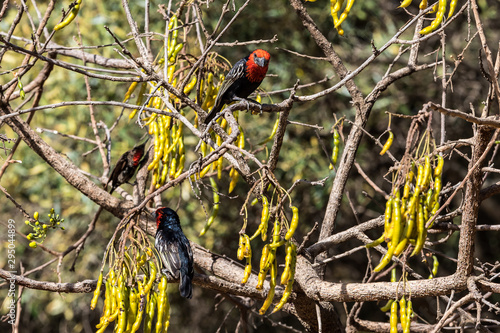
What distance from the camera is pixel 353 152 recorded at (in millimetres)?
3027

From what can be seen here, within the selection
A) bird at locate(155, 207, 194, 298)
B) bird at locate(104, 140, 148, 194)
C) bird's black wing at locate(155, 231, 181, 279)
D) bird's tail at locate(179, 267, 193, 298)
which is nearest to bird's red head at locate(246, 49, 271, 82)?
bird at locate(104, 140, 148, 194)

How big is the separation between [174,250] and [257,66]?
116 cm

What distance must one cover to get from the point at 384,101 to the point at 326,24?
0.86 m

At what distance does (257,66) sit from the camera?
3.41 m

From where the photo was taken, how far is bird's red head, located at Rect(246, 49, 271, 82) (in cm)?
340

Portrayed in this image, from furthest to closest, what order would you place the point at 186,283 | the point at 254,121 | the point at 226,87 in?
the point at 254,121, the point at 226,87, the point at 186,283

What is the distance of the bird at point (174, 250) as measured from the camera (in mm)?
2887

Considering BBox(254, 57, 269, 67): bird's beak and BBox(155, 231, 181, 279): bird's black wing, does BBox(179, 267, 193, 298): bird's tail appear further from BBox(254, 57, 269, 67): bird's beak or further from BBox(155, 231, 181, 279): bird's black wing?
BBox(254, 57, 269, 67): bird's beak

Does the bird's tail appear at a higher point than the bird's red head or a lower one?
lower

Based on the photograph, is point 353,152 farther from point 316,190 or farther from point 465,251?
point 316,190

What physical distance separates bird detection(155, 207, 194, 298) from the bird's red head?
0.92 metres

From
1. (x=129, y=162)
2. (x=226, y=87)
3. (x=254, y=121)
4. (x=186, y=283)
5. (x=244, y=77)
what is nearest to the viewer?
(x=186, y=283)

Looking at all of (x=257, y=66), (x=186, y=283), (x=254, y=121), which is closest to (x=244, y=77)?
(x=257, y=66)

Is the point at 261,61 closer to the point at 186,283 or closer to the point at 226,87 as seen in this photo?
the point at 226,87
